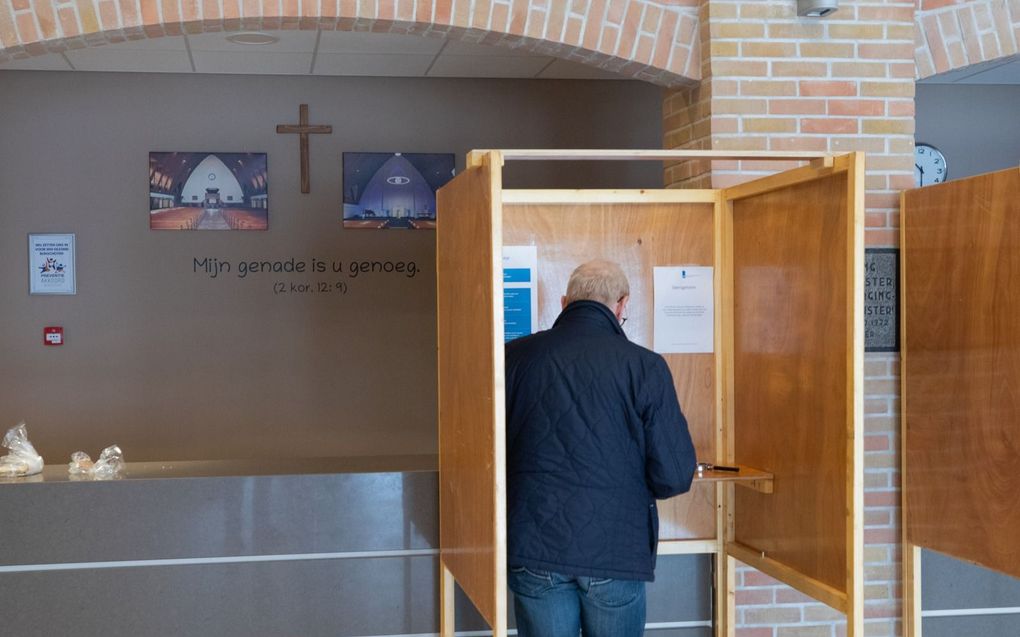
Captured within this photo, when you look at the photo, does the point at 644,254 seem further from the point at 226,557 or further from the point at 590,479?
the point at 226,557

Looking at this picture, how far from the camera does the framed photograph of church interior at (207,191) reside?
6.25 metres

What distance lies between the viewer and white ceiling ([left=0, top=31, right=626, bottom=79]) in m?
5.61

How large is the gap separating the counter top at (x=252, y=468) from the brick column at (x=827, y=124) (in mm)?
1277

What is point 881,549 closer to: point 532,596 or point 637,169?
point 532,596

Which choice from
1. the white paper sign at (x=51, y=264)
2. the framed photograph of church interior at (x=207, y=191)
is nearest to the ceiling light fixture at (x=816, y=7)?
the framed photograph of church interior at (x=207, y=191)

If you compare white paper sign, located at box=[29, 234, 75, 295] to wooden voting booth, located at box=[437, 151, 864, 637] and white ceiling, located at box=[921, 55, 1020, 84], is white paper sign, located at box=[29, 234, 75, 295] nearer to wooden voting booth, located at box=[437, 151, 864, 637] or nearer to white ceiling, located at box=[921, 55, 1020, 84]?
wooden voting booth, located at box=[437, 151, 864, 637]

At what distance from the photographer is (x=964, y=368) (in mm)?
3447

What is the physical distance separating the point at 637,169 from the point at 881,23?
9.03 feet

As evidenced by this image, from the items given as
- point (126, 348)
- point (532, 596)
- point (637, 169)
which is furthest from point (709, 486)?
point (126, 348)

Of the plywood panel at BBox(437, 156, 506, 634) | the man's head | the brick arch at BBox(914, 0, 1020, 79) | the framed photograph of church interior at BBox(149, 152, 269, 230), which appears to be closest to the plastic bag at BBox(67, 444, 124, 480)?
the plywood panel at BBox(437, 156, 506, 634)

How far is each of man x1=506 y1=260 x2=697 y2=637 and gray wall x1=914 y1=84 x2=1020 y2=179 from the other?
464 cm

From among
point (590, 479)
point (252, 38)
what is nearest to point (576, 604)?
point (590, 479)

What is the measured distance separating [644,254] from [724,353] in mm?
436

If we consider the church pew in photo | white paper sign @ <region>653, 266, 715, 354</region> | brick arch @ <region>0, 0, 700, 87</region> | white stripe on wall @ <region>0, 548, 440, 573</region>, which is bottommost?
white stripe on wall @ <region>0, 548, 440, 573</region>
